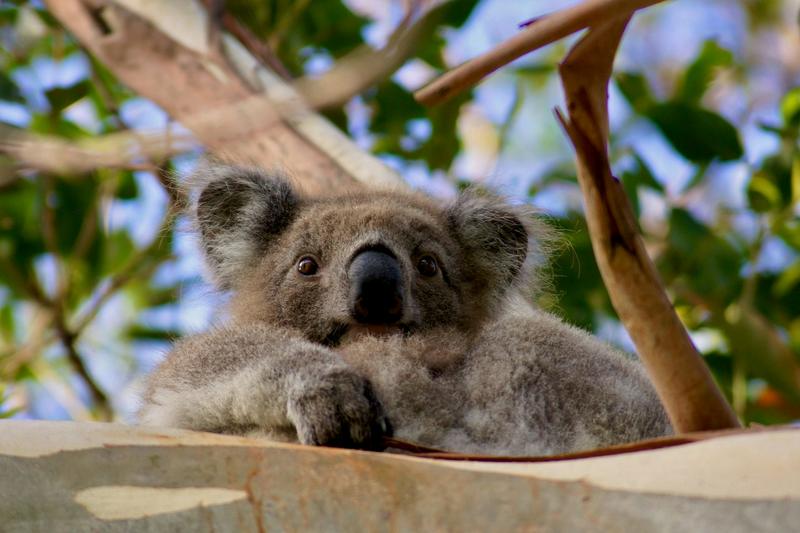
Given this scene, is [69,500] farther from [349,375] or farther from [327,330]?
[327,330]

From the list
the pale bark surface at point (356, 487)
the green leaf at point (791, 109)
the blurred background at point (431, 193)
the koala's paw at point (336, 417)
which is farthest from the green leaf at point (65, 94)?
the green leaf at point (791, 109)

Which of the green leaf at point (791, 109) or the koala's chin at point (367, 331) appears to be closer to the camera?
the koala's chin at point (367, 331)

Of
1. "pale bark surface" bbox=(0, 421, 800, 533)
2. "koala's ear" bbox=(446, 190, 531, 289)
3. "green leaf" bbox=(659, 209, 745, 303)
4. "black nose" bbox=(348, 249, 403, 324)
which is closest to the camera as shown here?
"pale bark surface" bbox=(0, 421, 800, 533)

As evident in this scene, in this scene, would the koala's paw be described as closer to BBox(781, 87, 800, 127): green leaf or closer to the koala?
the koala

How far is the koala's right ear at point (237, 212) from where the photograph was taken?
12.4ft

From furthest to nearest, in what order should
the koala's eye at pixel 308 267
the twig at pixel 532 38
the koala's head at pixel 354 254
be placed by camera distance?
1. the koala's eye at pixel 308 267
2. the koala's head at pixel 354 254
3. the twig at pixel 532 38

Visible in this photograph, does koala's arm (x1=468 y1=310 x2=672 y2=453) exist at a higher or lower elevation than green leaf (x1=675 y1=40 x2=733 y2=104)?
lower

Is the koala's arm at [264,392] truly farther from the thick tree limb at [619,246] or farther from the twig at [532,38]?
the twig at [532,38]

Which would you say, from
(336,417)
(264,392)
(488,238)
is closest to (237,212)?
(488,238)

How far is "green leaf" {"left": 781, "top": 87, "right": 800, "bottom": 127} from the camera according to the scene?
4.39 metres

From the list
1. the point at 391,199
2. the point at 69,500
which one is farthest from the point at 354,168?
the point at 69,500

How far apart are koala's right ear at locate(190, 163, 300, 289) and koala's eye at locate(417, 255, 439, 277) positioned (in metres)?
0.56

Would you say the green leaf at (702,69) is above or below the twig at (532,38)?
above

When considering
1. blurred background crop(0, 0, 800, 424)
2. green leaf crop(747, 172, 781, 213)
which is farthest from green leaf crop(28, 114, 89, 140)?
green leaf crop(747, 172, 781, 213)
